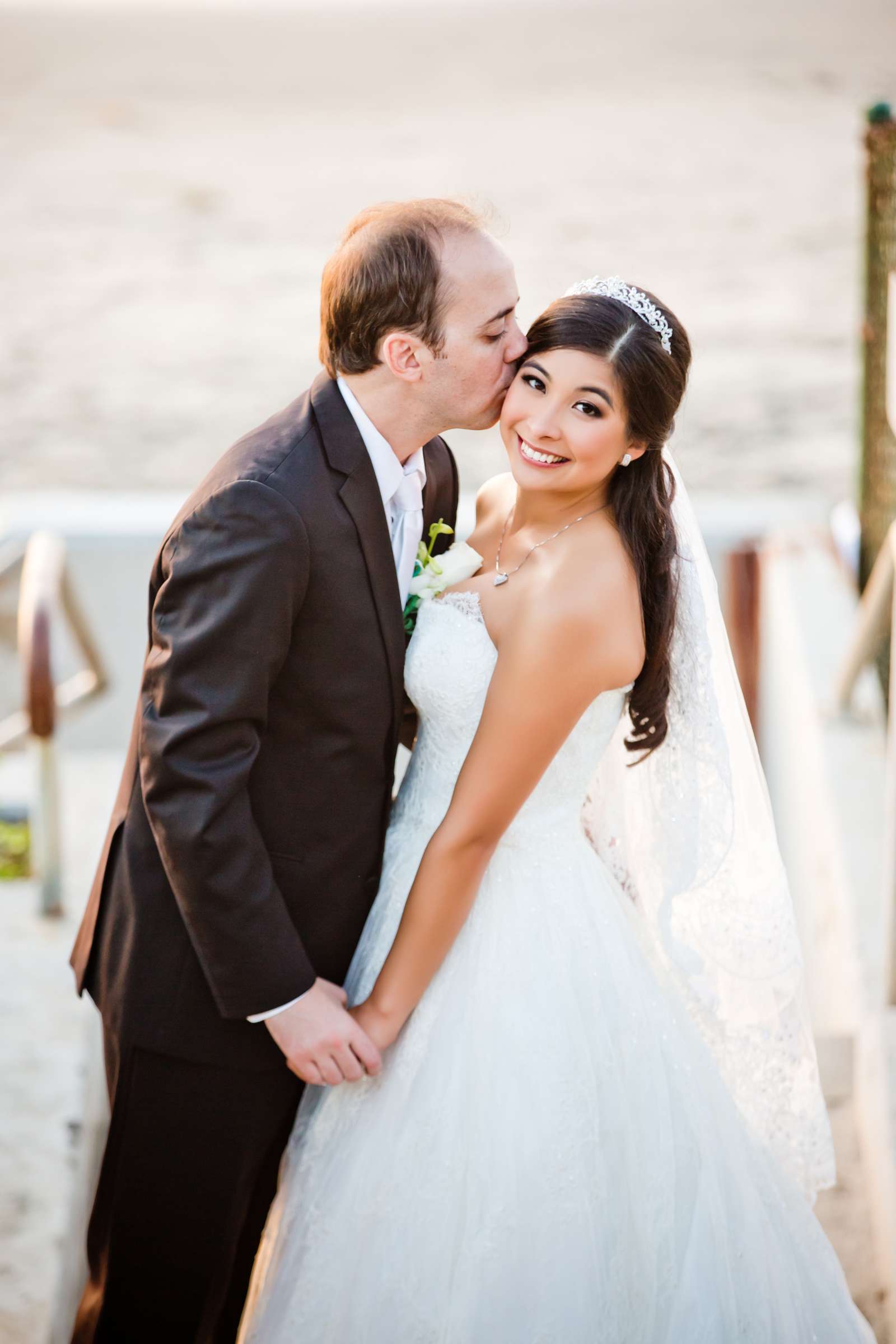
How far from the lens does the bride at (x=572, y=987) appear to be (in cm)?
208

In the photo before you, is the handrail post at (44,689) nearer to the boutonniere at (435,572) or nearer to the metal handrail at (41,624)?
the metal handrail at (41,624)

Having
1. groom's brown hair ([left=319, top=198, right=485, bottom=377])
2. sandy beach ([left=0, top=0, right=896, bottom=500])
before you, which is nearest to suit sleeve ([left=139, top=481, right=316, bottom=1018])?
groom's brown hair ([left=319, top=198, right=485, bottom=377])

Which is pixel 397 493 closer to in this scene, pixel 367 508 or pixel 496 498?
pixel 367 508

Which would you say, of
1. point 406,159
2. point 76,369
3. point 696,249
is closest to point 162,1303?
point 76,369

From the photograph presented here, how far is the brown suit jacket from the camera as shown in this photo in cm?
193

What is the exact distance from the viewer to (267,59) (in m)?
19.5

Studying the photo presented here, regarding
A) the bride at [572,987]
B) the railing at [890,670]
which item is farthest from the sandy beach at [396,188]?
the bride at [572,987]

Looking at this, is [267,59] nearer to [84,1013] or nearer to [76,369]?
[76,369]

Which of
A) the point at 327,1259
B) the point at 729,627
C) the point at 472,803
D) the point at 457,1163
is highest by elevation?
the point at 472,803

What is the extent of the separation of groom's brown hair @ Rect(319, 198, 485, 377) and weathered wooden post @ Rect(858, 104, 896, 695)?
239cm

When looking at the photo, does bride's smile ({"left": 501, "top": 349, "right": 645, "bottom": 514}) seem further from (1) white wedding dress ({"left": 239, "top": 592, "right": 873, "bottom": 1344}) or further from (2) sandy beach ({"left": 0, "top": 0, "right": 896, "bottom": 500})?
(2) sandy beach ({"left": 0, "top": 0, "right": 896, "bottom": 500})

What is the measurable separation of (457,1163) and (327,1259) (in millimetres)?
266

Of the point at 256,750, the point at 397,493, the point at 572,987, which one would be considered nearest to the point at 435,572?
the point at 397,493

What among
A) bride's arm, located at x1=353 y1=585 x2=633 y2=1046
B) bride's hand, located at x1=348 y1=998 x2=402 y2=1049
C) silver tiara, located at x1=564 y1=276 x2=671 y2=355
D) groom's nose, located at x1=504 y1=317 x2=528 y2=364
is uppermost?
silver tiara, located at x1=564 y1=276 x2=671 y2=355
